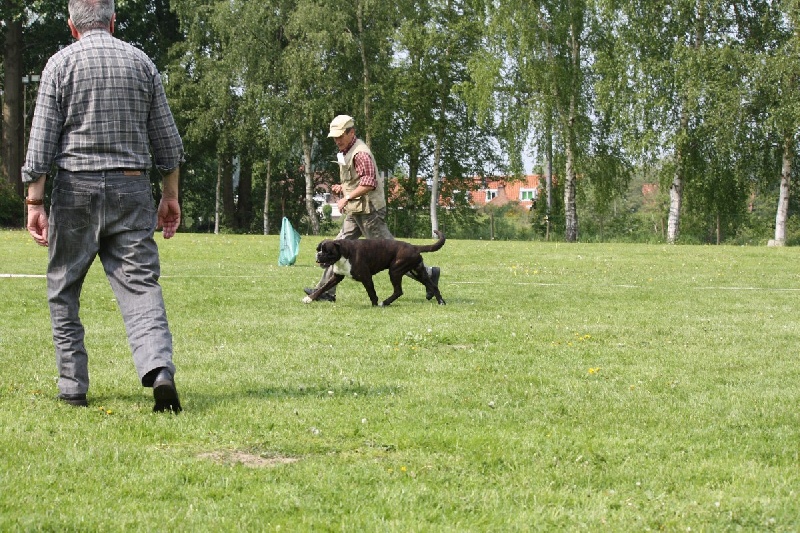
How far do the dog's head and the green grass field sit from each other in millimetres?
518

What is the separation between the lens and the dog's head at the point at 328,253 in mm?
10852

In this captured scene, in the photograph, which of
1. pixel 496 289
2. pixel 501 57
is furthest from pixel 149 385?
pixel 501 57

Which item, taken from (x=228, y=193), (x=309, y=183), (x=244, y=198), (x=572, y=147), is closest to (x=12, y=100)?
(x=228, y=193)

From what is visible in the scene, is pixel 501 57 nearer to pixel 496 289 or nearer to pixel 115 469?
pixel 496 289

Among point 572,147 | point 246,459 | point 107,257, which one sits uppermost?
point 572,147

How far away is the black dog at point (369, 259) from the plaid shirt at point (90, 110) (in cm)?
536

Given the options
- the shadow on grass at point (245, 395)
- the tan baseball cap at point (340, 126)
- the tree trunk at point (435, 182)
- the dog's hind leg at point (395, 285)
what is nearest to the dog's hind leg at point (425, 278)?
the dog's hind leg at point (395, 285)

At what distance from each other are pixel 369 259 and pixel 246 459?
21.4 feet

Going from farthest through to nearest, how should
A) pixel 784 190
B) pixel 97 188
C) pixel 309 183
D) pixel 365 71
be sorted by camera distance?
pixel 309 183
pixel 365 71
pixel 784 190
pixel 97 188

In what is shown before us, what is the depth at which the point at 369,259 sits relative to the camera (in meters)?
11.0

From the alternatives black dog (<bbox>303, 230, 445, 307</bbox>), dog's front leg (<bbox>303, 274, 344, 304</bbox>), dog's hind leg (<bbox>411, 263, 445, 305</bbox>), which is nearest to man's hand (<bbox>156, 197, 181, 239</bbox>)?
black dog (<bbox>303, 230, 445, 307</bbox>)

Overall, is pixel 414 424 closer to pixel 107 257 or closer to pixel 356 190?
pixel 107 257

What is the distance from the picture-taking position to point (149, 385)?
537cm

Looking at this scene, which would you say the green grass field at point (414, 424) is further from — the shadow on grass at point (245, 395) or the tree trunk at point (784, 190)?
the tree trunk at point (784, 190)
